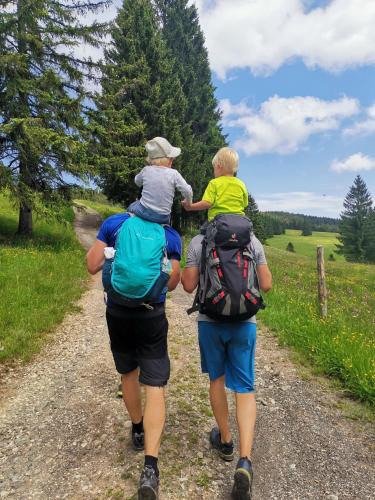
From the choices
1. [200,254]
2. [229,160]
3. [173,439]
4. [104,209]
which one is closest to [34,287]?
[173,439]

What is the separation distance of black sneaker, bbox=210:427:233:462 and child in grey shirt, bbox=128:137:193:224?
2.41 metres

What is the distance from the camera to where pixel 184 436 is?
4172mm

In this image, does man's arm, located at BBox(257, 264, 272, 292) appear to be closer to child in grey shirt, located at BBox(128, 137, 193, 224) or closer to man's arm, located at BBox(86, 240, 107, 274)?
child in grey shirt, located at BBox(128, 137, 193, 224)

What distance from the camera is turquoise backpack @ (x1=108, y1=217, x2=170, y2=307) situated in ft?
9.57

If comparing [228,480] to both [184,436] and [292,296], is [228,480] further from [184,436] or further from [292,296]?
[292,296]

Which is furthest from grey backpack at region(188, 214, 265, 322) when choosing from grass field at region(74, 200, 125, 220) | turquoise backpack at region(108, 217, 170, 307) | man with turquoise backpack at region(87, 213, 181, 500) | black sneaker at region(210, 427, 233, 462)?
grass field at region(74, 200, 125, 220)

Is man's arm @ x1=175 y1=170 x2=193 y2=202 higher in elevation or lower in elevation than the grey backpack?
higher

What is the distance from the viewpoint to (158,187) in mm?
3113

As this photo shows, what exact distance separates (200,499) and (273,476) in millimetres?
810

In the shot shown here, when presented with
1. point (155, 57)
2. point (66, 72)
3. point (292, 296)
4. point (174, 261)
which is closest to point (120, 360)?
point (174, 261)

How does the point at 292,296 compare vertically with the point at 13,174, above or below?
below

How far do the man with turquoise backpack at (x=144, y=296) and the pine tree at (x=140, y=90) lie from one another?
1798 centimetres

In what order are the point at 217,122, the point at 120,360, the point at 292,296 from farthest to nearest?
the point at 217,122 → the point at 292,296 → the point at 120,360

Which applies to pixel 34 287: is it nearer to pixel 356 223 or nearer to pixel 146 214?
pixel 146 214
